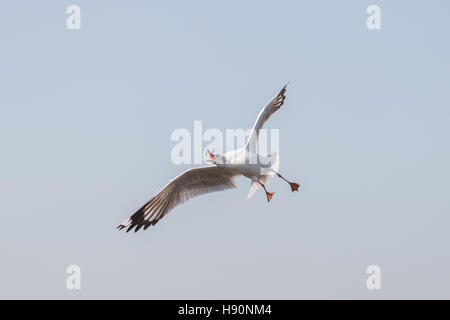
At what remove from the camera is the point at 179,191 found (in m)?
9.65

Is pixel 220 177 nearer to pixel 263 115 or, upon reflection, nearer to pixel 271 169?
pixel 271 169

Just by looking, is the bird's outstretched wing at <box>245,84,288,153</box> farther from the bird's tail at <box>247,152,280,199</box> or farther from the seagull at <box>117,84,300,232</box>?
the bird's tail at <box>247,152,280,199</box>

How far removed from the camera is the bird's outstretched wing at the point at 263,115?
8992 mm

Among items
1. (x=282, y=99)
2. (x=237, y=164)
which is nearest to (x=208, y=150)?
(x=237, y=164)

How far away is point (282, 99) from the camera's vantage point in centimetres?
950

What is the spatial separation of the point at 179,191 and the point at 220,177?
21.6 inches

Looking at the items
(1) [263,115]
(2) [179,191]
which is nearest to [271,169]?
(1) [263,115]

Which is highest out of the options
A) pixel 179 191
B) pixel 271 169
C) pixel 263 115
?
pixel 263 115

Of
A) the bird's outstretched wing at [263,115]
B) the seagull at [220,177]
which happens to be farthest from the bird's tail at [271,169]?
the bird's outstretched wing at [263,115]

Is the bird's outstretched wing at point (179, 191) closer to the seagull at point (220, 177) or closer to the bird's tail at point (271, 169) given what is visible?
the seagull at point (220, 177)

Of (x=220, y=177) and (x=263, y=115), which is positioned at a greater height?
(x=263, y=115)

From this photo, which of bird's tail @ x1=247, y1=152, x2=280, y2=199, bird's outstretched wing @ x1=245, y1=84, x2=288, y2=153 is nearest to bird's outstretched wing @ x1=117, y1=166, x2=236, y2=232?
bird's tail @ x1=247, y1=152, x2=280, y2=199

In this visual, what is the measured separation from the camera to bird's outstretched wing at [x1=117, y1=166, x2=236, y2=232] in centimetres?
955
